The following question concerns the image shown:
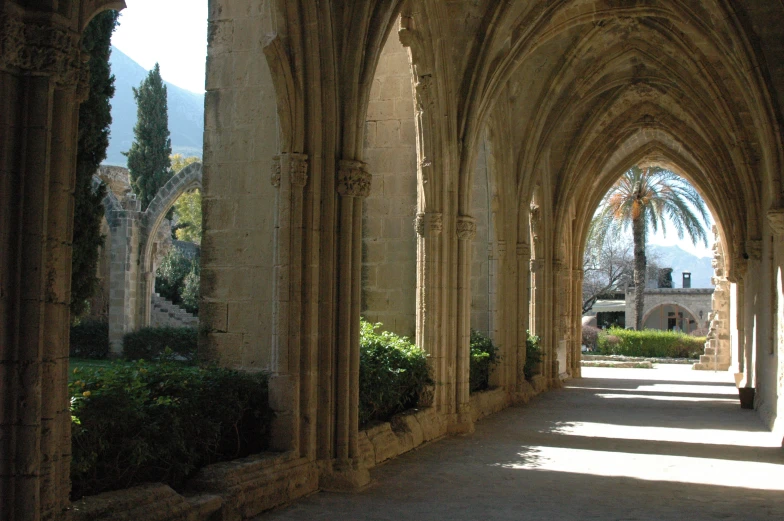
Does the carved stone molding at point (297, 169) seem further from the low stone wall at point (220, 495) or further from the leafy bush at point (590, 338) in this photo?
the leafy bush at point (590, 338)

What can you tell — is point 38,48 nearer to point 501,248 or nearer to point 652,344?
point 501,248

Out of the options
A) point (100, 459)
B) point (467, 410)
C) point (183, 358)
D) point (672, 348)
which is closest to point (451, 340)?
point (467, 410)

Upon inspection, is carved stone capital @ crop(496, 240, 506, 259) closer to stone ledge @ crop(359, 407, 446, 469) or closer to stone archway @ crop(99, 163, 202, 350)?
stone ledge @ crop(359, 407, 446, 469)

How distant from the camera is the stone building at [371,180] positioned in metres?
3.60

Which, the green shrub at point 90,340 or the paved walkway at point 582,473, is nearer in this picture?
the paved walkway at point 582,473

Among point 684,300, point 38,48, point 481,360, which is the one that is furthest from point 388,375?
point 684,300

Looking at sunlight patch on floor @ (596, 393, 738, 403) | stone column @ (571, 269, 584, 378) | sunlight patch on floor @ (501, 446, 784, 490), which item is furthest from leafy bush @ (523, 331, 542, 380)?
sunlight patch on floor @ (501, 446, 784, 490)

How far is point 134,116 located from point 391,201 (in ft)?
Answer: 505

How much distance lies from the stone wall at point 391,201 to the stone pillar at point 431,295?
0.58m

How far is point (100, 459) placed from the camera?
4.44 m

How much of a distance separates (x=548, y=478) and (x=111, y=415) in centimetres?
402

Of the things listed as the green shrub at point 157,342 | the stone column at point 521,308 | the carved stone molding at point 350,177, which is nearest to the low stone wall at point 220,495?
the carved stone molding at point 350,177

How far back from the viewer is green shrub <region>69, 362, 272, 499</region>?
4.33m

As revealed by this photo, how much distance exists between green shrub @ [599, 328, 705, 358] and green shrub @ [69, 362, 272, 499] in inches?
1103
